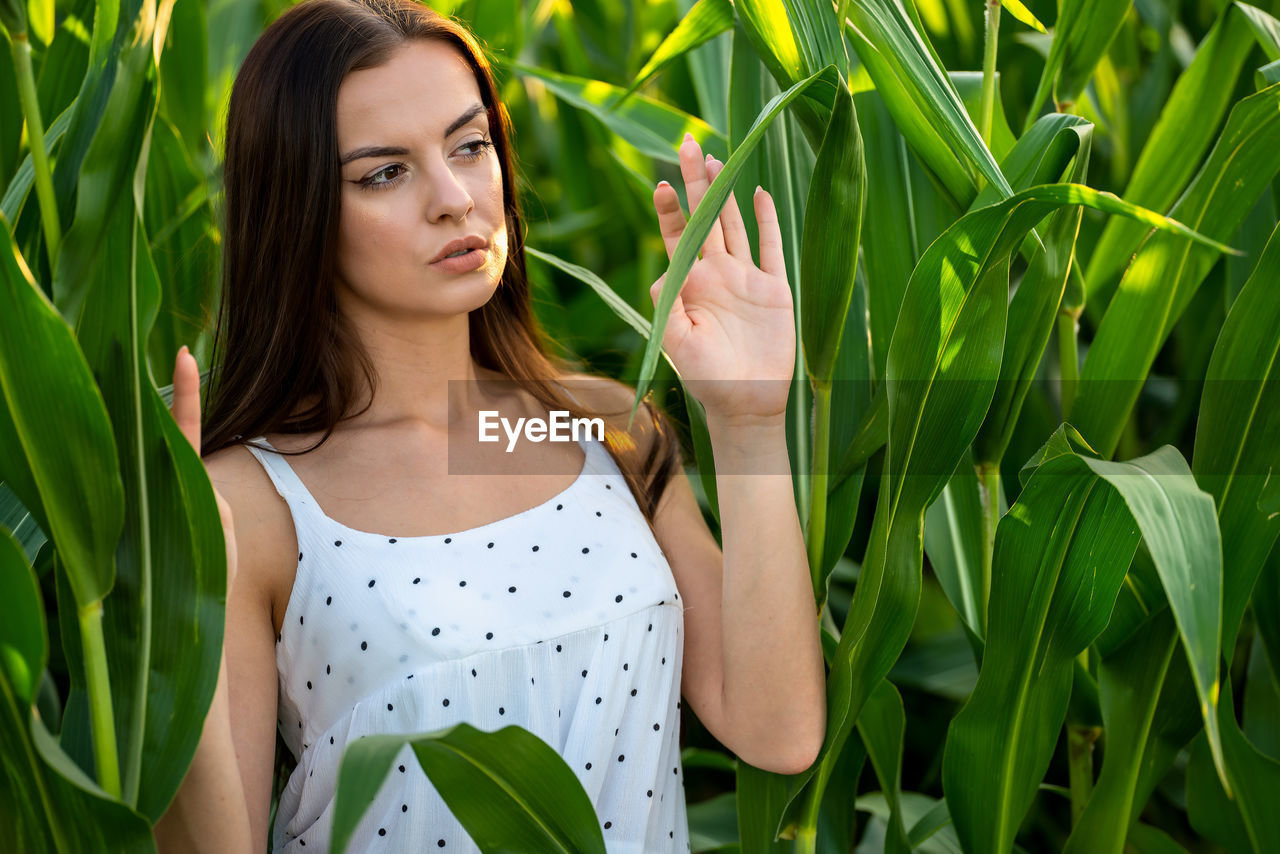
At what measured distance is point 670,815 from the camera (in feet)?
2.58

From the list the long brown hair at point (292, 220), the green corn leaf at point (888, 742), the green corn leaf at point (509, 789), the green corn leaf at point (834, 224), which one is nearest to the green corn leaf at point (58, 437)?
the green corn leaf at point (509, 789)

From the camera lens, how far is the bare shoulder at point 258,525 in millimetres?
706

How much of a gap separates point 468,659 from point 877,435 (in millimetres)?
283

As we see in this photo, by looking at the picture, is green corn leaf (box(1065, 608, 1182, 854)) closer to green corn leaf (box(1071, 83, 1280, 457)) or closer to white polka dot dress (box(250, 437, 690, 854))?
green corn leaf (box(1071, 83, 1280, 457))

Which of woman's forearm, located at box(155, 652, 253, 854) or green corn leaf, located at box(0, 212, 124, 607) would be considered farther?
woman's forearm, located at box(155, 652, 253, 854)

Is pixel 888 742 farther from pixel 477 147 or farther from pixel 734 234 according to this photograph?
pixel 477 147

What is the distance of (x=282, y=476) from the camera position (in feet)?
2.40

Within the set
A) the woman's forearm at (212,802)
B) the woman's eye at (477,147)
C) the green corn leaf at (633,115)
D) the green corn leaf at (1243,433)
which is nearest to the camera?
the woman's forearm at (212,802)

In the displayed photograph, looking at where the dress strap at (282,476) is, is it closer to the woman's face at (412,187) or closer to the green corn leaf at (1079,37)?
the woman's face at (412,187)

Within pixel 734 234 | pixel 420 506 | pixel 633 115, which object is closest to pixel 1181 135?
pixel 734 234

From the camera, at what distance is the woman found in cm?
69

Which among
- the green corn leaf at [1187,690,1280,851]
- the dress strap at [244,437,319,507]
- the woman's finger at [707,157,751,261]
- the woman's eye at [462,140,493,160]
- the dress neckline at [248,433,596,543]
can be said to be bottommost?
the green corn leaf at [1187,690,1280,851]

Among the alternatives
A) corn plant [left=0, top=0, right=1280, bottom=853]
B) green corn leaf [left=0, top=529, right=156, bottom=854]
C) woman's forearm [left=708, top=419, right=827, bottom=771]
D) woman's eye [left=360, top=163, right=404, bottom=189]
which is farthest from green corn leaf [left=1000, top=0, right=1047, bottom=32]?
green corn leaf [left=0, top=529, right=156, bottom=854]

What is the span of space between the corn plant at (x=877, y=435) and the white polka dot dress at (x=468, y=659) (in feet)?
0.30
